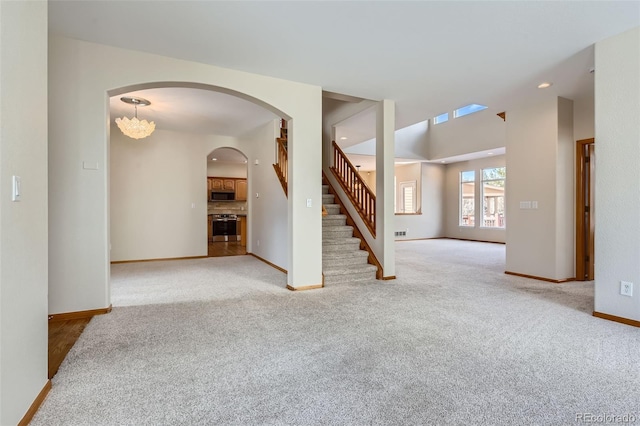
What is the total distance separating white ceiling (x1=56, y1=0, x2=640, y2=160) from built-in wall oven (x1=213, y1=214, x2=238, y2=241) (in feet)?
22.2

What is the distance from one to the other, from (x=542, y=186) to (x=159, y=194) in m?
7.06

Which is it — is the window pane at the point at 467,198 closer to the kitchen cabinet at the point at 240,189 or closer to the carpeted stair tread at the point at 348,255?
the carpeted stair tread at the point at 348,255

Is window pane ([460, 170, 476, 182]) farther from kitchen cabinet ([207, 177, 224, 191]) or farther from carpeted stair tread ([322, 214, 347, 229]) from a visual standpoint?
kitchen cabinet ([207, 177, 224, 191])

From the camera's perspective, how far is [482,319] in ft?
10.0

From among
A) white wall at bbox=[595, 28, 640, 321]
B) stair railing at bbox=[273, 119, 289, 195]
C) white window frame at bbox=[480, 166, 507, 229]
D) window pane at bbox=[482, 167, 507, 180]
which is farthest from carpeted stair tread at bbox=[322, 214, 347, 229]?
window pane at bbox=[482, 167, 507, 180]

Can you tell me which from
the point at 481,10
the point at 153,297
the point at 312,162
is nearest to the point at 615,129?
the point at 481,10

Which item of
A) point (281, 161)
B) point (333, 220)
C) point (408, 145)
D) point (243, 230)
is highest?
point (408, 145)

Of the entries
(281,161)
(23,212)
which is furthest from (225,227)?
(23,212)

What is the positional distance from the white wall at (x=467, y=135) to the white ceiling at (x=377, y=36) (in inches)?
174

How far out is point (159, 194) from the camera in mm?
6645

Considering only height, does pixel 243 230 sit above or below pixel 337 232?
below

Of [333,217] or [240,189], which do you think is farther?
[240,189]

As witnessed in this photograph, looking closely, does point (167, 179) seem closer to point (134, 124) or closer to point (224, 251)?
point (134, 124)

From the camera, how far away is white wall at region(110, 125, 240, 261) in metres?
6.31
